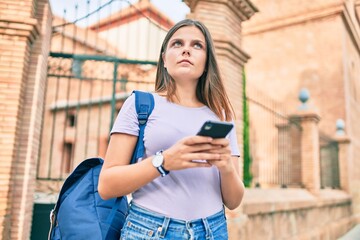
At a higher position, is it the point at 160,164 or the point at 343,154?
the point at 343,154

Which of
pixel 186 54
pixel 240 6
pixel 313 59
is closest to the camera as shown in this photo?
pixel 186 54

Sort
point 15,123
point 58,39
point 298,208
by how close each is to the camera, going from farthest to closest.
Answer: point 58,39 → point 298,208 → point 15,123

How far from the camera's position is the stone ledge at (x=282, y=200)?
5.25 m

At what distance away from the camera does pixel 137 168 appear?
1.23 metres

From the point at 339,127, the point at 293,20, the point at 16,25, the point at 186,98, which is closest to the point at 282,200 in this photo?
the point at 16,25

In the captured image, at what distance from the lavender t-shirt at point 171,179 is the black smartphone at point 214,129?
0.79ft

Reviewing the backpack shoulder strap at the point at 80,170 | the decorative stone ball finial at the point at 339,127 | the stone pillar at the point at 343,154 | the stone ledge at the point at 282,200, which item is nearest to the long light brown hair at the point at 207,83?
the backpack shoulder strap at the point at 80,170

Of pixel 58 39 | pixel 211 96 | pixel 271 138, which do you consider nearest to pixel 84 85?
pixel 58 39

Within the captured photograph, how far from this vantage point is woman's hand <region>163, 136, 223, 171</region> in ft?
3.75

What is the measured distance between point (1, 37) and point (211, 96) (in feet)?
11.0

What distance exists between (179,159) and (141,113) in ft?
1.00

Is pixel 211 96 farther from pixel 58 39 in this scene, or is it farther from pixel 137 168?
pixel 58 39

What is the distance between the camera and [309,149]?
9.29m

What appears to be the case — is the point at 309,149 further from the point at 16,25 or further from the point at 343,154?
the point at 16,25
